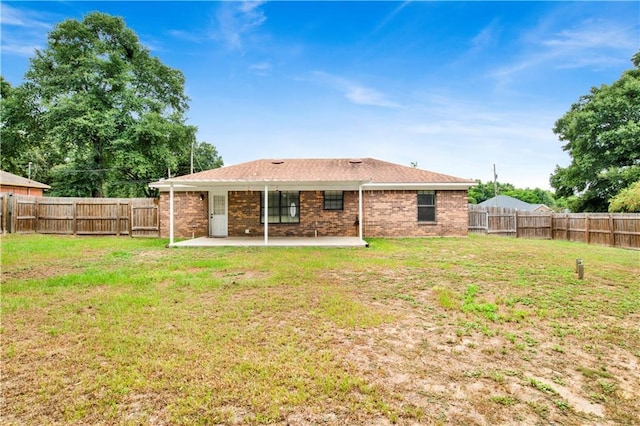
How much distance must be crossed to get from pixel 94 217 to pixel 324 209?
11.0 m

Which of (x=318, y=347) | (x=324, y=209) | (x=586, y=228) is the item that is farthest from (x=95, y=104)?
(x=586, y=228)

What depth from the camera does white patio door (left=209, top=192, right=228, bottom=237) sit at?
47.0ft

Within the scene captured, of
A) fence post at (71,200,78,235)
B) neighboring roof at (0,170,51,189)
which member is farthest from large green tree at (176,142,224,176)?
fence post at (71,200,78,235)

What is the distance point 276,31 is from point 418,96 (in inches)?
341

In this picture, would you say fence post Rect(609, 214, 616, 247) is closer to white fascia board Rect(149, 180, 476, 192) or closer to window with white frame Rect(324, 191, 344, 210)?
white fascia board Rect(149, 180, 476, 192)

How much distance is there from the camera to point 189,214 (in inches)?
565

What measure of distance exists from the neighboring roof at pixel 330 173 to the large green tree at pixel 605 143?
13.0 m

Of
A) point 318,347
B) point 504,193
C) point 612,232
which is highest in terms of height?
point 504,193

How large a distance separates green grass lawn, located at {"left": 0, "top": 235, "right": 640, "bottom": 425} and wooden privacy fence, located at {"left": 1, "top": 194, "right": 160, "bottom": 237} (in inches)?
326

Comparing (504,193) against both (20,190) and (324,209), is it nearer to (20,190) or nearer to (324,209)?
(324,209)

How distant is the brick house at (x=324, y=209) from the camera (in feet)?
46.5

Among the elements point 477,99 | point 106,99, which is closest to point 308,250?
point 477,99

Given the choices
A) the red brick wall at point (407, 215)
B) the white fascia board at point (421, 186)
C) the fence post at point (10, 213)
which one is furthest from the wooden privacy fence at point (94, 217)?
the white fascia board at point (421, 186)

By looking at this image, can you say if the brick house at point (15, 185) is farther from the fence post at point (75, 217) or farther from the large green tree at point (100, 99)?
the fence post at point (75, 217)
